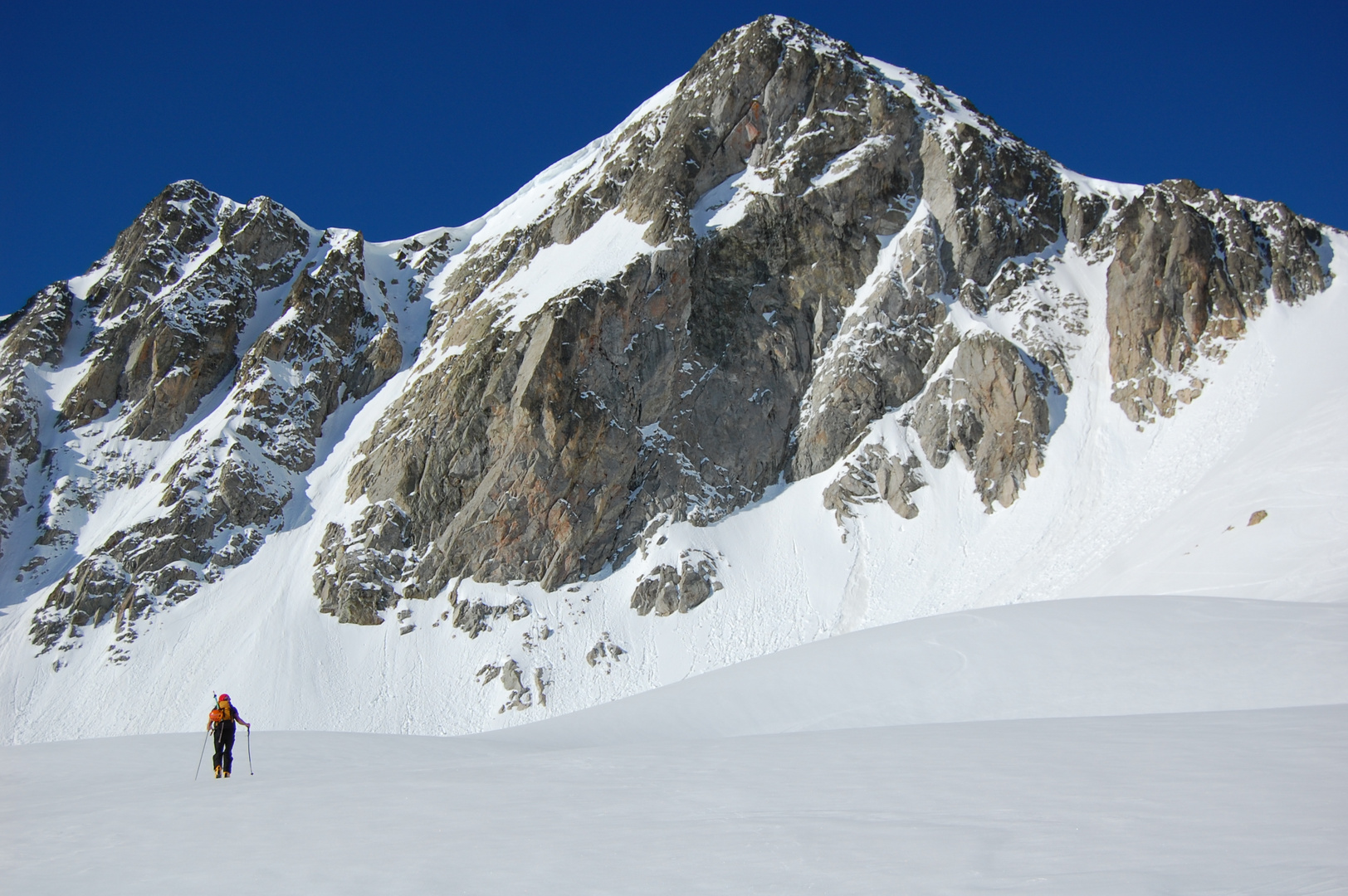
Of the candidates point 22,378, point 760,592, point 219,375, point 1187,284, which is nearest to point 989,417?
point 1187,284

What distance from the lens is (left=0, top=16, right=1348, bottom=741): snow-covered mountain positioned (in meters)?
39.7

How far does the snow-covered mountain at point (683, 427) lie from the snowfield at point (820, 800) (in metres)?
20.8

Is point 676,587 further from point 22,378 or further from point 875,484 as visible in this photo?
point 22,378

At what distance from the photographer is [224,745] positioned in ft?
32.5

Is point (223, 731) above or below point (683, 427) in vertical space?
below

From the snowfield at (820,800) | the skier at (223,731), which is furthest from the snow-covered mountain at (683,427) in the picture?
the skier at (223,731)

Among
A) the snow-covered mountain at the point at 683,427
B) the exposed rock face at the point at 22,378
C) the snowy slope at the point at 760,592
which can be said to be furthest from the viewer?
the exposed rock face at the point at 22,378

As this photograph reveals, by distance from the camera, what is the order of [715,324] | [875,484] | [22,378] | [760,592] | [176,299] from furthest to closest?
1. [176,299]
2. [22,378]
3. [715,324]
4. [875,484]
5. [760,592]

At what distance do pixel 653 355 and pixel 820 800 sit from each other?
146 ft

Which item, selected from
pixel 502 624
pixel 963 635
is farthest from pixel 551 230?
pixel 963 635

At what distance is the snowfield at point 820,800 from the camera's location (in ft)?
13.8

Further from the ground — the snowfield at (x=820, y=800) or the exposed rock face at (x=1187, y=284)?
the exposed rock face at (x=1187, y=284)

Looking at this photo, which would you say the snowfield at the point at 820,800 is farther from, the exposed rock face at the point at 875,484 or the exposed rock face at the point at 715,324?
the exposed rock face at the point at 715,324

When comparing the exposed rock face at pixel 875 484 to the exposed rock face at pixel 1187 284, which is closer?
the exposed rock face at pixel 1187 284
